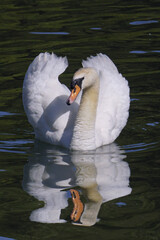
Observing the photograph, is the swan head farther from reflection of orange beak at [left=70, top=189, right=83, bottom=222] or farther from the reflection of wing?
reflection of orange beak at [left=70, top=189, right=83, bottom=222]

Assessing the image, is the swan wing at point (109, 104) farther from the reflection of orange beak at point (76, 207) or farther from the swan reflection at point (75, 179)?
the reflection of orange beak at point (76, 207)

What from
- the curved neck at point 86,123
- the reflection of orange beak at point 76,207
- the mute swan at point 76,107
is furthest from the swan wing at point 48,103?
the reflection of orange beak at point 76,207

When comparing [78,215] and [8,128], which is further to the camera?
[8,128]

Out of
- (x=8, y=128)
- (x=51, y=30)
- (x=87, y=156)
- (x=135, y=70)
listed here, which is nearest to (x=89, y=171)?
(x=87, y=156)

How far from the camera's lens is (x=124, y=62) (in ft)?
45.0

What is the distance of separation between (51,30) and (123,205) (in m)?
9.20

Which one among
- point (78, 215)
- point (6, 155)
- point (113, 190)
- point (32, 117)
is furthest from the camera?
point (32, 117)

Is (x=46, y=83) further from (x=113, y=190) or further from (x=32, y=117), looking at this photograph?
(x=113, y=190)

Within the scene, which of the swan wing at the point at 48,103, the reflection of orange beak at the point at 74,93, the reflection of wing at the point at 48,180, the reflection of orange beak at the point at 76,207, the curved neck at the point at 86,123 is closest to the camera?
the reflection of orange beak at the point at 76,207

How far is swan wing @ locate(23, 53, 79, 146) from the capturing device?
9750 mm

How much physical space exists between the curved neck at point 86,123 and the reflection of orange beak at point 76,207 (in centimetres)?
165

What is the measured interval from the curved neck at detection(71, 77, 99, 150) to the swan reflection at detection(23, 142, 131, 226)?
0.13 metres

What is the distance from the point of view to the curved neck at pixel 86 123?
9.41 meters

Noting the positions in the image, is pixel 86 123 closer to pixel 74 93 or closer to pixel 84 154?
pixel 84 154
